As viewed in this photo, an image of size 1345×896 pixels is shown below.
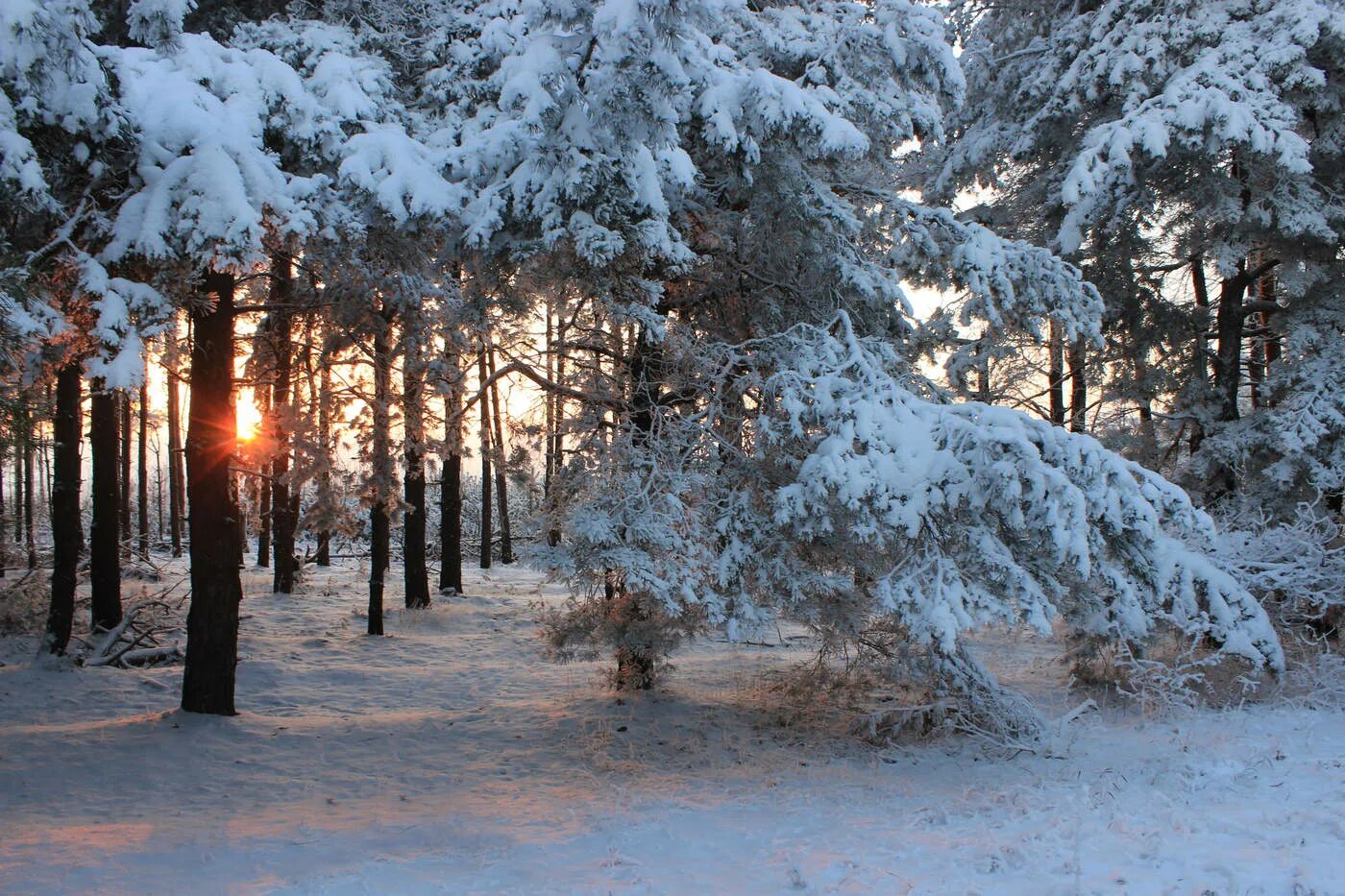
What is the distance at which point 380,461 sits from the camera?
11586mm

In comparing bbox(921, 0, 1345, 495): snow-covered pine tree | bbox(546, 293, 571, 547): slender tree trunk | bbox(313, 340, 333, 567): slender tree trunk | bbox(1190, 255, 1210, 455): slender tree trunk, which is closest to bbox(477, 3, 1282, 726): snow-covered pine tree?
bbox(546, 293, 571, 547): slender tree trunk

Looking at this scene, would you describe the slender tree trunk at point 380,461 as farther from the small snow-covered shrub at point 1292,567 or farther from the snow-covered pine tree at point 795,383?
the small snow-covered shrub at point 1292,567

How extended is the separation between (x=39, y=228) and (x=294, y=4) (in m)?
4.54

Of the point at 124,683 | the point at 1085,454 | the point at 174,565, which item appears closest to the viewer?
the point at 1085,454

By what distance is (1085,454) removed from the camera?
6.59 meters

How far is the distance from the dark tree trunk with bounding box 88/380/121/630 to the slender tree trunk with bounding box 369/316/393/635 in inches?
145

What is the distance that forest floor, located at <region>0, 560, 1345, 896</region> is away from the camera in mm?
5137

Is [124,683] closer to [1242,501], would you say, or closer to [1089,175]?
[1089,175]

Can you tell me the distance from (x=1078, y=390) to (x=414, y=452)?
11.8 meters

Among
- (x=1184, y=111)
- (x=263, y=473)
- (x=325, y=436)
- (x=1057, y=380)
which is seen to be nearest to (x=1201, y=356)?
(x=1057, y=380)

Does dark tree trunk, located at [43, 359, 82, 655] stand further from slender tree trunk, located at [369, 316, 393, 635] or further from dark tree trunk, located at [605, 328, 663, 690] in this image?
dark tree trunk, located at [605, 328, 663, 690]

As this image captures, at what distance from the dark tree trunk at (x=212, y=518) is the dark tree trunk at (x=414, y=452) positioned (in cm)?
193

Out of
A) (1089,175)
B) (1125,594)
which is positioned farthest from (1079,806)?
(1089,175)

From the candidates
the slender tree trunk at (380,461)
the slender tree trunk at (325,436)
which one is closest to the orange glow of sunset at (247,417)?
the slender tree trunk at (325,436)
